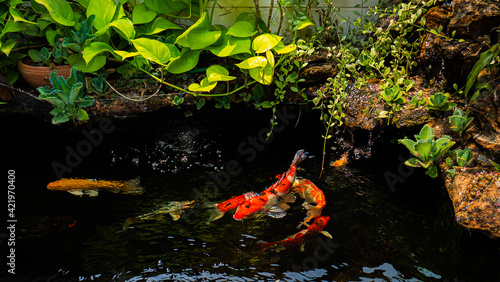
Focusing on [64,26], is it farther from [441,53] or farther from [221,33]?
[441,53]

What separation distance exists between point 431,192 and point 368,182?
1.32 ft

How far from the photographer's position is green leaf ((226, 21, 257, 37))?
10.3 feet

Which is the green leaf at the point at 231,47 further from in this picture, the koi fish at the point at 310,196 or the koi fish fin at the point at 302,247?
the koi fish fin at the point at 302,247

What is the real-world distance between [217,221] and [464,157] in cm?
147

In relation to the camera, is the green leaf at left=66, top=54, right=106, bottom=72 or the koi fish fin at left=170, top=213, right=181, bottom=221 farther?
the green leaf at left=66, top=54, right=106, bottom=72

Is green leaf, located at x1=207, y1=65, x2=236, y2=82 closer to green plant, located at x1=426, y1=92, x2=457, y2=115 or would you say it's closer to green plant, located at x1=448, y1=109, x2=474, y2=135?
green plant, located at x1=426, y1=92, x2=457, y2=115

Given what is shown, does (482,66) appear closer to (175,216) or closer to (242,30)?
(242,30)

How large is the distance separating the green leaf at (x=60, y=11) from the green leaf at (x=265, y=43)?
1571mm

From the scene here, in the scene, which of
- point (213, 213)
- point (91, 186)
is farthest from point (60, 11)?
point (213, 213)

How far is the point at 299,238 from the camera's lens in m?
2.03

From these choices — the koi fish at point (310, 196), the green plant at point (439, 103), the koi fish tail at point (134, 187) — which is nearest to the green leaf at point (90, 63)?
the koi fish tail at point (134, 187)

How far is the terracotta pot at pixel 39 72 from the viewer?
10.6 feet

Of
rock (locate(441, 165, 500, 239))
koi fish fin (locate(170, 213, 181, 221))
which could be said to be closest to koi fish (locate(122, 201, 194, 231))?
koi fish fin (locate(170, 213, 181, 221))

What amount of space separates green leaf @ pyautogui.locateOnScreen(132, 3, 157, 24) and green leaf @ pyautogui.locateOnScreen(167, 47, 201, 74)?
499mm
